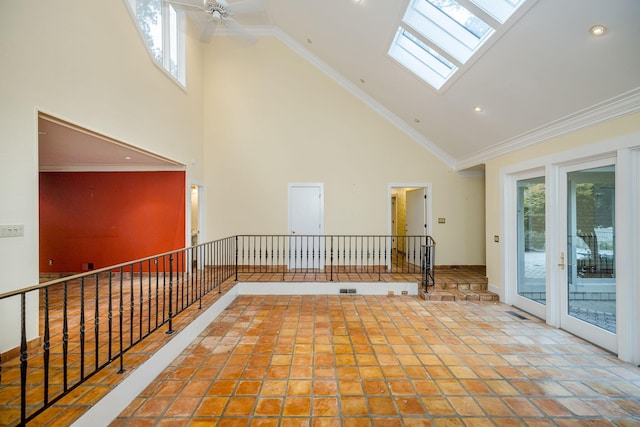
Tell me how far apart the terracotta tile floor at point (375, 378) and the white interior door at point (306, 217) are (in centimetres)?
255

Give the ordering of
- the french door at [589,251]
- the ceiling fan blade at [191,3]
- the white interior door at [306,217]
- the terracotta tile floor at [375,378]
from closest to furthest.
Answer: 1. the terracotta tile floor at [375,378]
2. the french door at [589,251]
3. the ceiling fan blade at [191,3]
4. the white interior door at [306,217]

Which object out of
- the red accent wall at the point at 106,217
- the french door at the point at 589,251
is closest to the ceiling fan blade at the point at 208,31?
the red accent wall at the point at 106,217

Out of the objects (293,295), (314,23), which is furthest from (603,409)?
(314,23)

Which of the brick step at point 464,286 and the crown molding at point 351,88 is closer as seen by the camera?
the brick step at point 464,286

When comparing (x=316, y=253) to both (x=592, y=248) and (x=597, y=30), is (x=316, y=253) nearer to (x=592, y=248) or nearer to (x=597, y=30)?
(x=592, y=248)

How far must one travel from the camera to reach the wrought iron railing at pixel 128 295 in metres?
1.90

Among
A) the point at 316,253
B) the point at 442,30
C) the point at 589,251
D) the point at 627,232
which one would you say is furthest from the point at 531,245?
the point at 316,253

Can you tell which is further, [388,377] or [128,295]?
[128,295]

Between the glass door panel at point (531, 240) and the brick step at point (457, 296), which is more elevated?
the glass door panel at point (531, 240)

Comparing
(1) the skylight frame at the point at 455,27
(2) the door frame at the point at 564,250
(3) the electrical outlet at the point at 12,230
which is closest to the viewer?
(3) the electrical outlet at the point at 12,230

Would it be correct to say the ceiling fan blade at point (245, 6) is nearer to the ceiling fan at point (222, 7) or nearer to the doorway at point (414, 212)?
the ceiling fan at point (222, 7)

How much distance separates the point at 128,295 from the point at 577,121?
6.94 m

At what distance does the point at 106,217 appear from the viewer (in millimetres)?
5613

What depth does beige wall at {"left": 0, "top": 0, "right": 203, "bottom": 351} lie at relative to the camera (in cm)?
232
